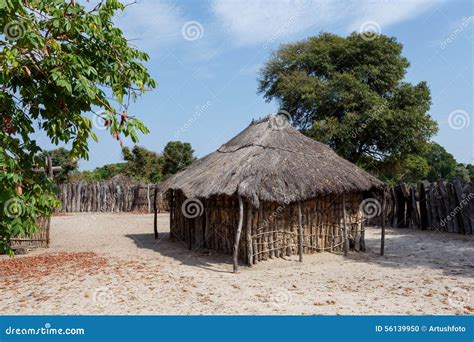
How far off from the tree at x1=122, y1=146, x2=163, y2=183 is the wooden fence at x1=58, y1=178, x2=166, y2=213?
17.3ft

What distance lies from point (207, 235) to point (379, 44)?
1596 centimetres

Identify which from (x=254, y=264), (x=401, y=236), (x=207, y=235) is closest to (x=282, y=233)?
(x=254, y=264)

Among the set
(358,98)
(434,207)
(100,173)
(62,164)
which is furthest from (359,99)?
(100,173)

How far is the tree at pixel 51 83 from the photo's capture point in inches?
151

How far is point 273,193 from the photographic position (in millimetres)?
9047

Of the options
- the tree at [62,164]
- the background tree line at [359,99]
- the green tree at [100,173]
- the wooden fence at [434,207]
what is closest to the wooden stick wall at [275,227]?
the wooden fence at [434,207]

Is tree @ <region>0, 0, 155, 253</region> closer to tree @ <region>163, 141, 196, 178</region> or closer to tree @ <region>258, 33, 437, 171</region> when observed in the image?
tree @ <region>258, 33, 437, 171</region>

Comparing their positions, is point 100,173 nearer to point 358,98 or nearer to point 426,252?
point 358,98

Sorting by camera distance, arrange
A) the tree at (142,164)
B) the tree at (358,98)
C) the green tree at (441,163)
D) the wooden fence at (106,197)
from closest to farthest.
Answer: the tree at (358,98)
the wooden fence at (106,197)
the tree at (142,164)
the green tree at (441,163)

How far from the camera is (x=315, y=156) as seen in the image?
36.3ft

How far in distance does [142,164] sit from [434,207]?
812 inches

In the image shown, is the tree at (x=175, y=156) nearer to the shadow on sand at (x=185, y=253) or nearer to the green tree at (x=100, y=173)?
the green tree at (x=100, y=173)

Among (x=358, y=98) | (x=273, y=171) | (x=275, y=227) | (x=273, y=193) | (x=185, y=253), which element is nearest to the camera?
(x=273, y=193)

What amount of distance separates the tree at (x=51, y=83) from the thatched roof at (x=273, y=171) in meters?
4.61
